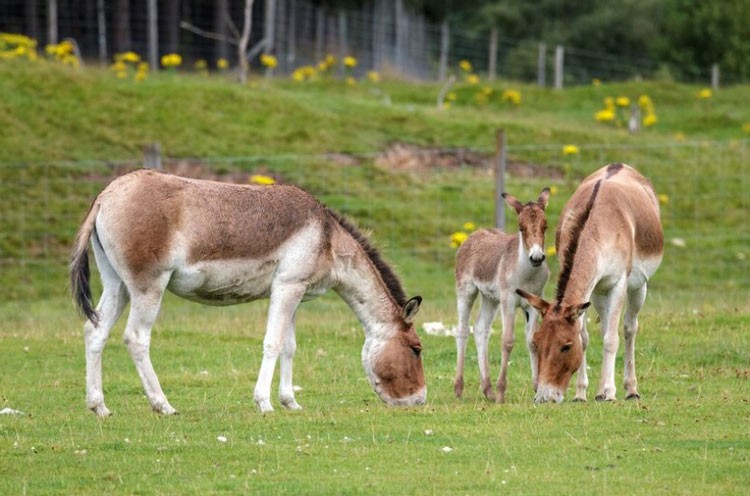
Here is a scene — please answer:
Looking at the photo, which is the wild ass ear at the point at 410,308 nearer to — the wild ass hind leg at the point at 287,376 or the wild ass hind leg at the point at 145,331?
the wild ass hind leg at the point at 287,376

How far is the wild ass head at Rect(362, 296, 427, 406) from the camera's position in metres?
11.2

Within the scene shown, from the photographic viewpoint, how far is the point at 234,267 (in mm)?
10773

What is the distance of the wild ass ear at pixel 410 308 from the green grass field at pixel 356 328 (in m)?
0.78

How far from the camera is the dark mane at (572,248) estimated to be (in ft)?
36.2

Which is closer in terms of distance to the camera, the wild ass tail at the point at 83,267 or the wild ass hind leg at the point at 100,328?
the wild ass tail at the point at 83,267

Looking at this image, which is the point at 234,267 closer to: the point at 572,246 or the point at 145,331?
the point at 145,331

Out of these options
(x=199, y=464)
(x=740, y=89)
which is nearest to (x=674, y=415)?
(x=199, y=464)

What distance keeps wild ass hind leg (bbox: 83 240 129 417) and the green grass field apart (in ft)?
0.81

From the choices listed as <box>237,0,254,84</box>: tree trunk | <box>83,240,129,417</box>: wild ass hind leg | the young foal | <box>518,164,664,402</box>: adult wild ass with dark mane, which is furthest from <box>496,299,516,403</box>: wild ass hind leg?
<box>237,0,254,84</box>: tree trunk

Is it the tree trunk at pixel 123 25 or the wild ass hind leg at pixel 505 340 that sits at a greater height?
the tree trunk at pixel 123 25

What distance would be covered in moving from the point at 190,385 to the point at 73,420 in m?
2.54

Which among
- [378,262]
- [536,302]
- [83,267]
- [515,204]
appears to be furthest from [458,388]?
[83,267]

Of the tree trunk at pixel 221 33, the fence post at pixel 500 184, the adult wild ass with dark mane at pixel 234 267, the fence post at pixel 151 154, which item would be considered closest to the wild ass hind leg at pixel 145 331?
the adult wild ass with dark mane at pixel 234 267

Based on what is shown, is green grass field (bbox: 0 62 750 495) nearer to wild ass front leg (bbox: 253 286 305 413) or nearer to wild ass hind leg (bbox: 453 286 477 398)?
wild ass front leg (bbox: 253 286 305 413)
